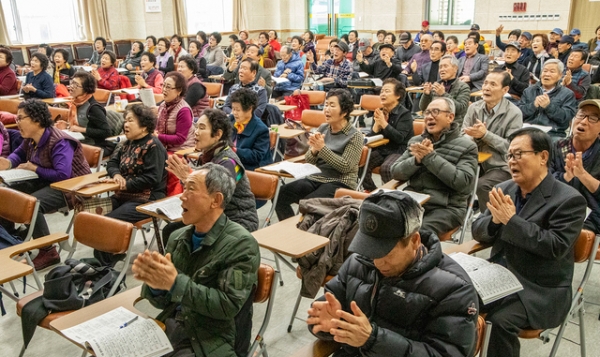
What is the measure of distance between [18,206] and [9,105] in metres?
3.89

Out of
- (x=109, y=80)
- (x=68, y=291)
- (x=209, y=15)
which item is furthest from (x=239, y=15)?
(x=68, y=291)

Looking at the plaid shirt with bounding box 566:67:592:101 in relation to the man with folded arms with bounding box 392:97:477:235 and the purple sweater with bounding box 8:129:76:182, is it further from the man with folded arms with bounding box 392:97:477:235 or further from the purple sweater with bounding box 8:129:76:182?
the purple sweater with bounding box 8:129:76:182

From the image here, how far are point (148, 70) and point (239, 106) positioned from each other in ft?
14.4

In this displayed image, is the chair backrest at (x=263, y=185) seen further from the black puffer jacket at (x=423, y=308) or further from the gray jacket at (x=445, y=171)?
the black puffer jacket at (x=423, y=308)

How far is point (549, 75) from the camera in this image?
504 cm

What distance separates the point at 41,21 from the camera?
12.8 metres

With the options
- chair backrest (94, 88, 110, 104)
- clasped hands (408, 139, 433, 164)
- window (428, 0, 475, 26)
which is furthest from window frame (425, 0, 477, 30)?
clasped hands (408, 139, 433, 164)

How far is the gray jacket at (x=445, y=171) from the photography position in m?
3.40

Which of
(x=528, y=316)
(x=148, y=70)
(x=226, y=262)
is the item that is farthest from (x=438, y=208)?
(x=148, y=70)

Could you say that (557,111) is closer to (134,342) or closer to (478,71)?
(478,71)

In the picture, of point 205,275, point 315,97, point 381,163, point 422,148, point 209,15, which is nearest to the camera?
point 205,275

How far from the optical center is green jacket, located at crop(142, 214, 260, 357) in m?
2.09

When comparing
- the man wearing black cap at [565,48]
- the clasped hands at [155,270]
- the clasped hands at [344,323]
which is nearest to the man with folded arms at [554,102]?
the man wearing black cap at [565,48]

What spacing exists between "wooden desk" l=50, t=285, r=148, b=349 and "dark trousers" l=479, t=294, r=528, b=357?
1.51m
